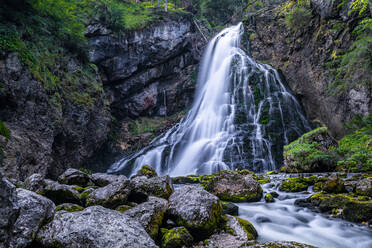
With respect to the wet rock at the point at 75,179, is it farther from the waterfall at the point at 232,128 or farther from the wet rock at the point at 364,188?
the wet rock at the point at 364,188

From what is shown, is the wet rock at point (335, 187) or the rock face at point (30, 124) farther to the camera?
the rock face at point (30, 124)

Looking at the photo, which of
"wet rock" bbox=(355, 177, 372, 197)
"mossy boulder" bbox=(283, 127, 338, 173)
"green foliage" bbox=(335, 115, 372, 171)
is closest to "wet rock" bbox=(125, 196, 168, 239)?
"wet rock" bbox=(355, 177, 372, 197)

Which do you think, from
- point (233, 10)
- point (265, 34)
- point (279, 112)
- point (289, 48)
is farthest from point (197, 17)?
point (279, 112)

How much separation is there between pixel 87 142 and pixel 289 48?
67.9 feet

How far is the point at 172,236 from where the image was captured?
355 cm

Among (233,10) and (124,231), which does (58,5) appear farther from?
(233,10)

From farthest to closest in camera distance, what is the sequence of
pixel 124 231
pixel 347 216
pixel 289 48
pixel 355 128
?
1. pixel 289 48
2. pixel 355 128
3. pixel 347 216
4. pixel 124 231

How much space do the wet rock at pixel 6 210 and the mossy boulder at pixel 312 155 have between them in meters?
11.7

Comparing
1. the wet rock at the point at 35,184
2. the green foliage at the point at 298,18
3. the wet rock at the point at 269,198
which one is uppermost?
the green foliage at the point at 298,18

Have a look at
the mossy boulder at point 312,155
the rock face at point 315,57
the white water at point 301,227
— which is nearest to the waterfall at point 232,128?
the rock face at point 315,57

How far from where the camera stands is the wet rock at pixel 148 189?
17.4 ft

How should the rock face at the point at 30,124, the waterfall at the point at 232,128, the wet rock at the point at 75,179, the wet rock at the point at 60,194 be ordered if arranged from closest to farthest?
the wet rock at the point at 60,194
the wet rock at the point at 75,179
the rock face at the point at 30,124
the waterfall at the point at 232,128

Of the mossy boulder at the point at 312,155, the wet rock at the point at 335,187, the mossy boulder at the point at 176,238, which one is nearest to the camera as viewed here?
the mossy boulder at the point at 176,238

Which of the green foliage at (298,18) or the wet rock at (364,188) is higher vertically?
the green foliage at (298,18)
